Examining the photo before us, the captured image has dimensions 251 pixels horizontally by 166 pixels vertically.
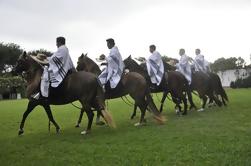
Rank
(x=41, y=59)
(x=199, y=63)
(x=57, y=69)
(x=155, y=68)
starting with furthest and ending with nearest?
(x=199, y=63), (x=155, y=68), (x=41, y=59), (x=57, y=69)

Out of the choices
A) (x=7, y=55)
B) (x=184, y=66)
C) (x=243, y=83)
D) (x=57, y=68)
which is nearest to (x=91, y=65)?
(x=57, y=68)

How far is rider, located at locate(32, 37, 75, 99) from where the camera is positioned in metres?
12.4

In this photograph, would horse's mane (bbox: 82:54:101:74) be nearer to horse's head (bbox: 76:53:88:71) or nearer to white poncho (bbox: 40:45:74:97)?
horse's head (bbox: 76:53:88:71)

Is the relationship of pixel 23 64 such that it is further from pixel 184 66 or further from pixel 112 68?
pixel 184 66

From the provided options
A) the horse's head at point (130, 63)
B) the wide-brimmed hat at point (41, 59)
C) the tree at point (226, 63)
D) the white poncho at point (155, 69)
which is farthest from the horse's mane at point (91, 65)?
the tree at point (226, 63)

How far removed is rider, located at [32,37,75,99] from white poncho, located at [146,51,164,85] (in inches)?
162

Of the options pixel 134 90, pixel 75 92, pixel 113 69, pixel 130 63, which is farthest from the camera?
pixel 130 63

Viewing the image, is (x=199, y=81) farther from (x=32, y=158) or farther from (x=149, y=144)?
(x=32, y=158)

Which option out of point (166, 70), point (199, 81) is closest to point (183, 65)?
point (199, 81)

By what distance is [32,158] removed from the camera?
9.07 meters

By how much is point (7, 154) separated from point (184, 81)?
946 cm

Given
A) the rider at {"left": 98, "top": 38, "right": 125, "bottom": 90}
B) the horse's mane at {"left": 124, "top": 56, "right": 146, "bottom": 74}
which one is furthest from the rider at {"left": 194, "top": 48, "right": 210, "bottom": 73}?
the rider at {"left": 98, "top": 38, "right": 125, "bottom": 90}

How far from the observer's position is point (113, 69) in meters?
14.1

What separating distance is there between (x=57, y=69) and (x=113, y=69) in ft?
7.62
